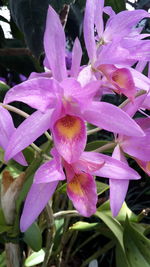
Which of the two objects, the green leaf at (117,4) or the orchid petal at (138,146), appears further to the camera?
the green leaf at (117,4)

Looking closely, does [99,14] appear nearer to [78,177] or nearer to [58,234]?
[78,177]

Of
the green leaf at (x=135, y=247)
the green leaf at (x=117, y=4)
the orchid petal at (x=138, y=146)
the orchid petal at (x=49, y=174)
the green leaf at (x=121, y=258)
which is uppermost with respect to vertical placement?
the green leaf at (x=117, y=4)

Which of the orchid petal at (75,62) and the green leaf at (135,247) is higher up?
the orchid petal at (75,62)

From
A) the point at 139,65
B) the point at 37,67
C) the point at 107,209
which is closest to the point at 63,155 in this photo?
the point at 139,65

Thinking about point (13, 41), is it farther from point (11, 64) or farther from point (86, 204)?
point (86, 204)

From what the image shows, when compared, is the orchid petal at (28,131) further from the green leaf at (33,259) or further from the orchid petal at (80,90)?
the green leaf at (33,259)

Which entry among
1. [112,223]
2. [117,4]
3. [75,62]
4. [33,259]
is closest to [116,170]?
[75,62]

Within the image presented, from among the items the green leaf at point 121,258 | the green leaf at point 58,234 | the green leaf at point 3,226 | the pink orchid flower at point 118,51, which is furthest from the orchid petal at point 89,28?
the green leaf at point 58,234

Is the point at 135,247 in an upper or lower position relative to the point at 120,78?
lower

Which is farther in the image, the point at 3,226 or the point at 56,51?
the point at 3,226
